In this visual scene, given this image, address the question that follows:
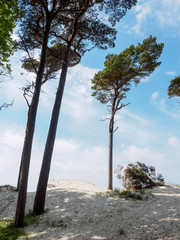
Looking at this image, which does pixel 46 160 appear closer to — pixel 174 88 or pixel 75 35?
pixel 75 35

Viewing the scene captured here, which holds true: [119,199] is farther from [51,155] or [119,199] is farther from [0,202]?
[0,202]

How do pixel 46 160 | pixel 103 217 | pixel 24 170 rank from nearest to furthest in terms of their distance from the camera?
pixel 103 217
pixel 24 170
pixel 46 160

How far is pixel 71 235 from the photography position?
17.2 feet

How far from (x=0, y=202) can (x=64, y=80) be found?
8.27 metres

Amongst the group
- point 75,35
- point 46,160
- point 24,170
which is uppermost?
point 75,35

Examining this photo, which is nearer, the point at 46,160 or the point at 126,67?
the point at 46,160

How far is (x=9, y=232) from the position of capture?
5.84 m

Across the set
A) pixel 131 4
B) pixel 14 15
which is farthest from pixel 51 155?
pixel 131 4

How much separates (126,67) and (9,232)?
43.0ft

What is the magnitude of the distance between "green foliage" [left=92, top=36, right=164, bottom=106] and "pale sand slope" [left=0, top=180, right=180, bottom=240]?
27.2ft

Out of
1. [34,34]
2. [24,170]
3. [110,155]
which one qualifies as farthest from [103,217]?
[34,34]

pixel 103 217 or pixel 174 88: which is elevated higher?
pixel 174 88

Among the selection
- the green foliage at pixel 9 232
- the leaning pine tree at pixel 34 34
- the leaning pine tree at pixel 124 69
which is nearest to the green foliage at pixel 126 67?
the leaning pine tree at pixel 124 69

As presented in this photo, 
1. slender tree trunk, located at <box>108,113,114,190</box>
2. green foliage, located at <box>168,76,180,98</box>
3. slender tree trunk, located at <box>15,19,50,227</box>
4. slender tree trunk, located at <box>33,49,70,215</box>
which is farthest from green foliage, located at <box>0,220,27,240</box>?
green foliage, located at <box>168,76,180,98</box>
